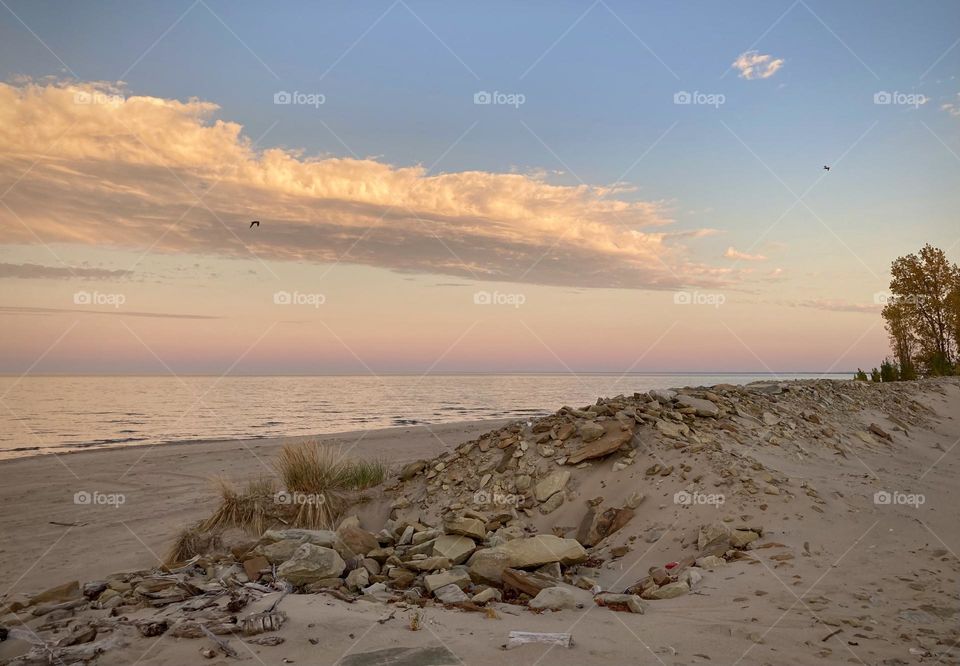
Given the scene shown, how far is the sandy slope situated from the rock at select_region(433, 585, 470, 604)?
0.39m

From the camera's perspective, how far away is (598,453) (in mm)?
9109

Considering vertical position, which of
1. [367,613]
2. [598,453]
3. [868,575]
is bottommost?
[868,575]

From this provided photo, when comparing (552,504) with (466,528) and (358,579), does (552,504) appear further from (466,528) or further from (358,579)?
(358,579)

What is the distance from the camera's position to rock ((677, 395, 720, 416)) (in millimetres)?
10227

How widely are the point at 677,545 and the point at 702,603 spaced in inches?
71.0

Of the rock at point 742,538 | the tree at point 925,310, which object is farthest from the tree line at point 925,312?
the rock at point 742,538

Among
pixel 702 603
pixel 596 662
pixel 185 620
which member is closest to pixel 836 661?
pixel 702 603

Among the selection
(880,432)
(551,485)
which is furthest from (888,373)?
(551,485)

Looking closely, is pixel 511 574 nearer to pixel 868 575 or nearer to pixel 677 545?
pixel 677 545

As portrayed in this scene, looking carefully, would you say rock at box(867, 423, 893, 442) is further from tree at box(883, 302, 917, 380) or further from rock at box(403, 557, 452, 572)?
tree at box(883, 302, 917, 380)

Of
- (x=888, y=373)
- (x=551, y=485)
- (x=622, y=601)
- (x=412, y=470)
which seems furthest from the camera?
(x=888, y=373)

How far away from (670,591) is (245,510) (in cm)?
675

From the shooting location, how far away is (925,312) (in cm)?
3111

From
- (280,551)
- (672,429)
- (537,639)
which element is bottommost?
(537,639)
